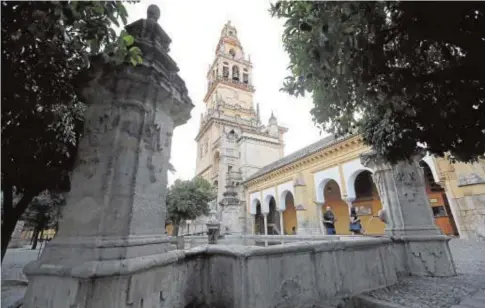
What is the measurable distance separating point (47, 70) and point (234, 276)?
2925 mm

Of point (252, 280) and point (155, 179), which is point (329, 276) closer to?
point (252, 280)

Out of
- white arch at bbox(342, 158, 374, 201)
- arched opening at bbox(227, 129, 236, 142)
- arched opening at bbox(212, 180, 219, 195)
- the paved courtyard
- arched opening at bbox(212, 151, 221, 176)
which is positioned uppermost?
arched opening at bbox(227, 129, 236, 142)

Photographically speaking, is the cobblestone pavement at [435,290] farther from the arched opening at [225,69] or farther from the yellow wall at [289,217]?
the arched opening at [225,69]

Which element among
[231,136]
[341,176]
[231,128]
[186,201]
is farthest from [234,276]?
[231,128]

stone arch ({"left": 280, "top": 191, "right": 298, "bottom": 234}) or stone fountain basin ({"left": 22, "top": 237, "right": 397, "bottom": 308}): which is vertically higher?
stone arch ({"left": 280, "top": 191, "right": 298, "bottom": 234})

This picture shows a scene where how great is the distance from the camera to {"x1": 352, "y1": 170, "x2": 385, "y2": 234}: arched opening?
16.0 m

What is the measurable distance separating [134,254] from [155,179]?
0.73m

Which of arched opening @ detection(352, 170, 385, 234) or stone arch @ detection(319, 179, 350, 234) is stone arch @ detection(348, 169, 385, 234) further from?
stone arch @ detection(319, 179, 350, 234)

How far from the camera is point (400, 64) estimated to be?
2.97m

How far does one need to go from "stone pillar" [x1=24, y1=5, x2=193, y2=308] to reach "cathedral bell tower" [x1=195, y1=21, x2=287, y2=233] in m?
21.4

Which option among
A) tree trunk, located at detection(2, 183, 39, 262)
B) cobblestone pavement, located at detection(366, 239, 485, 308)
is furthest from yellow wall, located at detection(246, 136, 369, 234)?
tree trunk, located at detection(2, 183, 39, 262)

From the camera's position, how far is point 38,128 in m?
2.82

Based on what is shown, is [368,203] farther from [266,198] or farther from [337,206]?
[266,198]

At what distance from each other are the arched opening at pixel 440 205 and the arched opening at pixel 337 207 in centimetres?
521
